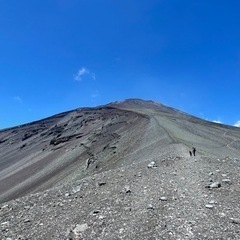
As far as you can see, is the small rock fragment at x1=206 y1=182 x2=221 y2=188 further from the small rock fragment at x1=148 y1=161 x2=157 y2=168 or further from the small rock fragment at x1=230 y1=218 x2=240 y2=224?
the small rock fragment at x1=148 y1=161 x2=157 y2=168

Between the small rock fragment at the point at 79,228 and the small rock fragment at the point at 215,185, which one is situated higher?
the small rock fragment at the point at 215,185

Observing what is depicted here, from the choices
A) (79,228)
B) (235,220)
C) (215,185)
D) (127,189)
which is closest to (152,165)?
(127,189)

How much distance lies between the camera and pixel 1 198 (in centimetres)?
4338

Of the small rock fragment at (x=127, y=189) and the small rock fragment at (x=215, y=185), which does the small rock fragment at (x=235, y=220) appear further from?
the small rock fragment at (x=127, y=189)

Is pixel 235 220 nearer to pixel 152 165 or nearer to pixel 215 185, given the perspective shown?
pixel 215 185

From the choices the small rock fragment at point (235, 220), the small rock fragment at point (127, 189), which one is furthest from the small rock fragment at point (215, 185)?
the small rock fragment at point (127, 189)

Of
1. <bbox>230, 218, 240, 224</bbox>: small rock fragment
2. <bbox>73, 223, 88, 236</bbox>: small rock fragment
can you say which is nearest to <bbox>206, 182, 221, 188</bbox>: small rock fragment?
<bbox>230, 218, 240, 224</bbox>: small rock fragment

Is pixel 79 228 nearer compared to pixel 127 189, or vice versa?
pixel 79 228

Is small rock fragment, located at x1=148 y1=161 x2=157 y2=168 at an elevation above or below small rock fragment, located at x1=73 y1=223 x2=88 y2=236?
above

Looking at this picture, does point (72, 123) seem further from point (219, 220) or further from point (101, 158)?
point (219, 220)

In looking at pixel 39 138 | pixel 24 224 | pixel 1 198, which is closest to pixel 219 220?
pixel 24 224

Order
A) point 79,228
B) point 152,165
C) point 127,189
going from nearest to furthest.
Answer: point 79,228
point 127,189
point 152,165

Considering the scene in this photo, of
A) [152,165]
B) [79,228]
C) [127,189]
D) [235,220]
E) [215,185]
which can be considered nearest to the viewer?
[235,220]

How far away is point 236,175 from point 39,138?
9046 centimetres
